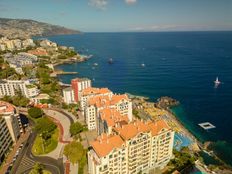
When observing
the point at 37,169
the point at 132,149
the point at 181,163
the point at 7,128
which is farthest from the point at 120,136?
the point at 7,128

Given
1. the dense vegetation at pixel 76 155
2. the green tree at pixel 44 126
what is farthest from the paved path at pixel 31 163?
the green tree at pixel 44 126

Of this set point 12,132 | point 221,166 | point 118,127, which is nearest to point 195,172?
point 221,166

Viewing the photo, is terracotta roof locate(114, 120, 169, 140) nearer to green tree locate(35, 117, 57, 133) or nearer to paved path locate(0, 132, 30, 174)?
green tree locate(35, 117, 57, 133)

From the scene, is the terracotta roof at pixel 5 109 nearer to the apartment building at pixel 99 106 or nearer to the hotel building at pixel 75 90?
the apartment building at pixel 99 106

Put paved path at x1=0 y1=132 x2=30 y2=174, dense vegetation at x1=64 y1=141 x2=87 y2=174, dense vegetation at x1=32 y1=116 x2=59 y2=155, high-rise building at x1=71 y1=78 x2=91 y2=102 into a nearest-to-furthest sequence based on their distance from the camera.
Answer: paved path at x1=0 y1=132 x2=30 y2=174 → dense vegetation at x1=64 y1=141 x2=87 y2=174 → dense vegetation at x1=32 y1=116 x2=59 y2=155 → high-rise building at x1=71 y1=78 x2=91 y2=102

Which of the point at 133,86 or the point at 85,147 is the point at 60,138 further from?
the point at 133,86

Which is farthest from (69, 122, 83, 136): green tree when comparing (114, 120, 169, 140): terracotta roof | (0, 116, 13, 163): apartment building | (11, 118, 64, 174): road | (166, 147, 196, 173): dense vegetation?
(166, 147, 196, 173): dense vegetation

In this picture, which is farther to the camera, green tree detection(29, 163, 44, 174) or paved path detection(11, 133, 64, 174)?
paved path detection(11, 133, 64, 174)
